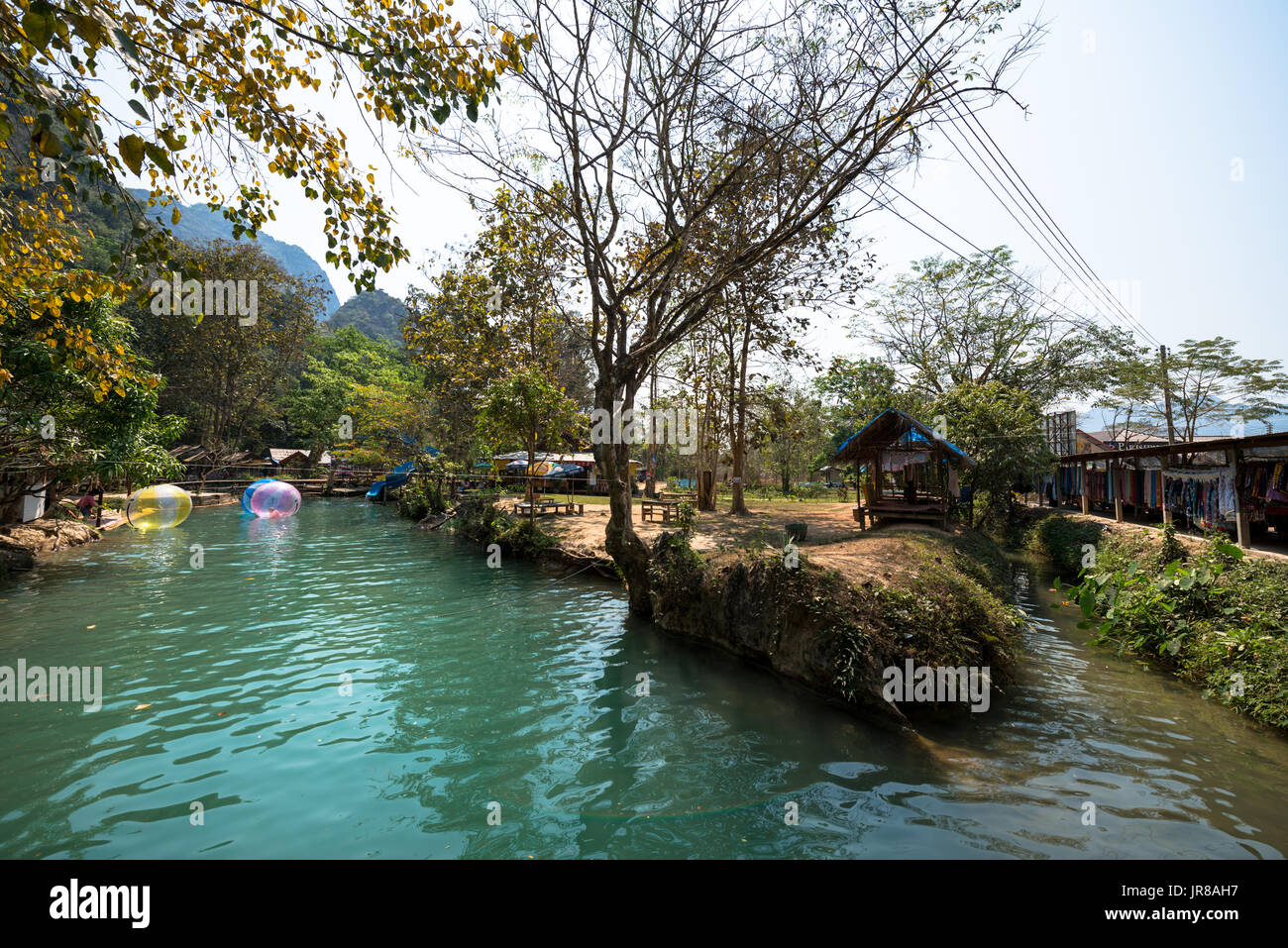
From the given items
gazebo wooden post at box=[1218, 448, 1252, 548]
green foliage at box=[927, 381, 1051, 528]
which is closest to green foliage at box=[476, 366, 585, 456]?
green foliage at box=[927, 381, 1051, 528]

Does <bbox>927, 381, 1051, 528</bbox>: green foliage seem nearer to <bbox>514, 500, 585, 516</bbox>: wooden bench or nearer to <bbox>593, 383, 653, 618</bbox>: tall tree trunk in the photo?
<bbox>593, 383, 653, 618</bbox>: tall tree trunk

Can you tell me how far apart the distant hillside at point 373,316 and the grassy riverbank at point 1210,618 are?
14448cm

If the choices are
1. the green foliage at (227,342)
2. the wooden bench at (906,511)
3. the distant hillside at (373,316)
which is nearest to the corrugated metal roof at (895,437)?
the wooden bench at (906,511)

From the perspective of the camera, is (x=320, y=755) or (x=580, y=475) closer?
(x=320, y=755)

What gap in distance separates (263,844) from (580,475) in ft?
107

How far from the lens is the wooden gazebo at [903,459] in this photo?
49.3 feet

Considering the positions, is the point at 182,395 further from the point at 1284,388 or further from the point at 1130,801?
the point at 1284,388

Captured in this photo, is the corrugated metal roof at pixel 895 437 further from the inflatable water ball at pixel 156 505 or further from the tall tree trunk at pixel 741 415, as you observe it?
the inflatable water ball at pixel 156 505

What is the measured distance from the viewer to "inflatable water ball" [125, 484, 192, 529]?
43.3 ft

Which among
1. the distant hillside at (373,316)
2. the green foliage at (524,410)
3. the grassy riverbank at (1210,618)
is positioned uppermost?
the distant hillside at (373,316)

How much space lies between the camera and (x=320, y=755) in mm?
4918

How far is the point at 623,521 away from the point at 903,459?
1263 cm
